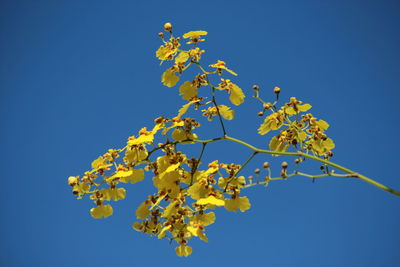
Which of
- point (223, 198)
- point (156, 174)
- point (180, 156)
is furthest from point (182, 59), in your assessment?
point (223, 198)

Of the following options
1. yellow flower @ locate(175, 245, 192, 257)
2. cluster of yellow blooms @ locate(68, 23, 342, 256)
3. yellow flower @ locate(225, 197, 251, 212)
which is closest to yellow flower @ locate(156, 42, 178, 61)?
cluster of yellow blooms @ locate(68, 23, 342, 256)

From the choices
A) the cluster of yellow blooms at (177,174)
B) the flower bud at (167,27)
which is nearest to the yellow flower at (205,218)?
the cluster of yellow blooms at (177,174)

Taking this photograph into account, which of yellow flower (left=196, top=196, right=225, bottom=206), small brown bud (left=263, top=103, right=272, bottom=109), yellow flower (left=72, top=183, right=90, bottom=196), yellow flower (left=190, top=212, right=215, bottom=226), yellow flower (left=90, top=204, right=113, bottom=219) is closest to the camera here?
yellow flower (left=196, top=196, right=225, bottom=206)

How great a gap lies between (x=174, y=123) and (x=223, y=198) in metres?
0.62

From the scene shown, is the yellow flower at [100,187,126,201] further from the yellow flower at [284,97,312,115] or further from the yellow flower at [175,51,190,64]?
the yellow flower at [284,97,312,115]

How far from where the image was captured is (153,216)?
7.73 ft

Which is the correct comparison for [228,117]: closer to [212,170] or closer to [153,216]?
[212,170]

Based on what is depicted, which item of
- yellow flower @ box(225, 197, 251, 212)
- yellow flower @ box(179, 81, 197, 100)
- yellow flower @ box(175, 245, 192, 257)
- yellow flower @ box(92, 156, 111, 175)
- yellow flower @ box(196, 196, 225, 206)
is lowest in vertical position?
yellow flower @ box(175, 245, 192, 257)

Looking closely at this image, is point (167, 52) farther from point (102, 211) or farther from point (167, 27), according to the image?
point (102, 211)

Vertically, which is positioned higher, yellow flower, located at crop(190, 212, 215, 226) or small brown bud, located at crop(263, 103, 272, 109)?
small brown bud, located at crop(263, 103, 272, 109)

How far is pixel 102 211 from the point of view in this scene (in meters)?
2.40

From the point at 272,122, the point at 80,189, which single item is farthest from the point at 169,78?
the point at 80,189

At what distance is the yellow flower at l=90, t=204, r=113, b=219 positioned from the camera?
7.86 ft

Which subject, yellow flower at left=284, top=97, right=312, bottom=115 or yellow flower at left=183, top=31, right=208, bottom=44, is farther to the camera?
yellow flower at left=284, top=97, right=312, bottom=115
